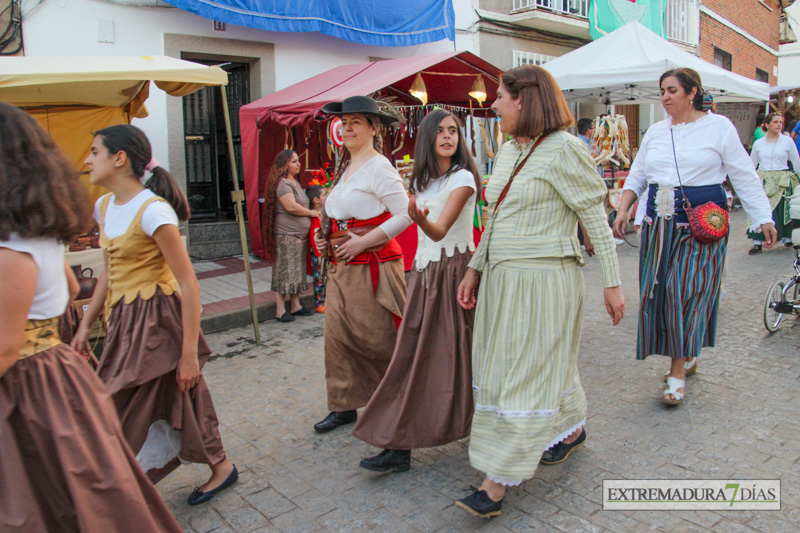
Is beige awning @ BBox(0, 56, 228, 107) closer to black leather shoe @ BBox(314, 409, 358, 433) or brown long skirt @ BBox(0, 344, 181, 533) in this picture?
black leather shoe @ BBox(314, 409, 358, 433)

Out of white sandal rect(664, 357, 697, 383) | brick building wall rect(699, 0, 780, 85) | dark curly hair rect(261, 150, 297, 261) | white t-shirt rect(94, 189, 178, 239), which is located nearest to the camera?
white t-shirt rect(94, 189, 178, 239)

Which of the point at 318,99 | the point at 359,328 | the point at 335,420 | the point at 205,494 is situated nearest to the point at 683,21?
the point at 318,99

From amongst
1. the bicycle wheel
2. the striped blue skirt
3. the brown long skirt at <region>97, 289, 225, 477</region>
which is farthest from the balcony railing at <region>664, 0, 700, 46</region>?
the brown long skirt at <region>97, 289, 225, 477</region>

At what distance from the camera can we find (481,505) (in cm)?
281

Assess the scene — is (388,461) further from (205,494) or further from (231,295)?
(231,295)

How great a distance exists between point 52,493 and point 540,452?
72.9 inches

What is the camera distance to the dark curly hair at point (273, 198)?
691 centimetres

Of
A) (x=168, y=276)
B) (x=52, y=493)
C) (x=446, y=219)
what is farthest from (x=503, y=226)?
(x=52, y=493)

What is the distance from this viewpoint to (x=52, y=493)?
190cm

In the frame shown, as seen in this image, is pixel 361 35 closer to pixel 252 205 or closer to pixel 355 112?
pixel 252 205

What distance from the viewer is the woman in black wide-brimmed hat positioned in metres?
3.57

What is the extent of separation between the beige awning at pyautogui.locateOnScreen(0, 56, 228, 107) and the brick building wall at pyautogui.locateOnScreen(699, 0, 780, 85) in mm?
17853

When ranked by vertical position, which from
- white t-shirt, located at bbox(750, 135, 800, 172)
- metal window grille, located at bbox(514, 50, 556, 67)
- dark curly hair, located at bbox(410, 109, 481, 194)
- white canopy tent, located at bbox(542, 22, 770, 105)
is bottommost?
dark curly hair, located at bbox(410, 109, 481, 194)

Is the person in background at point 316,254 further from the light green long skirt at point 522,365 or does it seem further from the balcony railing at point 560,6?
the balcony railing at point 560,6
